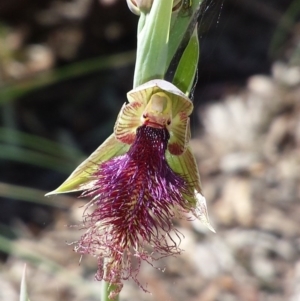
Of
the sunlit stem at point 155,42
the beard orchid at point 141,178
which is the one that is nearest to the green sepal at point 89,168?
the beard orchid at point 141,178

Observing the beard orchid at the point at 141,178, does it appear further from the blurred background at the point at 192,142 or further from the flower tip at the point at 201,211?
the blurred background at the point at 192,142

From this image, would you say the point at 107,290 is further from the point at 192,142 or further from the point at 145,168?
the point at 192,142

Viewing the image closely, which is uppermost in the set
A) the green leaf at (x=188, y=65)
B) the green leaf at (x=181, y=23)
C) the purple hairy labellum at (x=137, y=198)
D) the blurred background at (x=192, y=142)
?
the green leaf at (x=181, y=23)

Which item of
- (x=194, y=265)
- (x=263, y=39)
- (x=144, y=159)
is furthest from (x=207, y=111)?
(x=144, y=159)

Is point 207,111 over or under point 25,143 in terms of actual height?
over

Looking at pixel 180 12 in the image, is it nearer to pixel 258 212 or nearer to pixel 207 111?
pixel 258 212

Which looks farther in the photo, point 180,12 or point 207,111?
point 207,111
